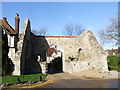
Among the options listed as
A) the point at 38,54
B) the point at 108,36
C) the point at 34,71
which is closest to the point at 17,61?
the point at 34,71

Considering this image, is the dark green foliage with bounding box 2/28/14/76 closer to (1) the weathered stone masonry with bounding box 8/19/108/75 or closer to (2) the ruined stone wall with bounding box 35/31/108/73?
(1) the weathered stone masonry with bounding box 8/19/108/75

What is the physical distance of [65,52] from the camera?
21562mm

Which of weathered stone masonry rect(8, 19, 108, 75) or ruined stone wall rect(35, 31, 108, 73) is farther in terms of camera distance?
ruined stone wall rect(35, 31, 108, 73)

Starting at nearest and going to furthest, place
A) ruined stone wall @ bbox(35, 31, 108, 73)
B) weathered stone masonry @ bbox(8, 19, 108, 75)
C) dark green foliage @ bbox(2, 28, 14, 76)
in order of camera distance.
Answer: dark green foliage @ bbox(2, 28, 14, 76) < weathered stone masonry @ bbox(8, 19, 108, 75) < ruined stone wall @ bbox(35, 31, 108, 73)

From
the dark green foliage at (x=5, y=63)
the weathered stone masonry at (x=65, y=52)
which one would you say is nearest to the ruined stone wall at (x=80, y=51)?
the weathered stone masonry at (x=65, y=52)

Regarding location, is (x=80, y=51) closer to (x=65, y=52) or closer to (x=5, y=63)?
(x=65, y=52)

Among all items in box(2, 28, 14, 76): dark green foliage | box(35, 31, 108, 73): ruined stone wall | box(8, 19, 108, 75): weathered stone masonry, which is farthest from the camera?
box(35, 31, 108, 73): ruined stone wall

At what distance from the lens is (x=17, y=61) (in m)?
14.8

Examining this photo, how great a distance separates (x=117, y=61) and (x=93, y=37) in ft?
33.1

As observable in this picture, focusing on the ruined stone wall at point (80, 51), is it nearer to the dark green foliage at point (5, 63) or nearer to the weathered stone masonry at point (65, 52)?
the weathered stone masonry at point (65, 52)

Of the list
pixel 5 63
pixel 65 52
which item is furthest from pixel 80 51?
pixel 5 63

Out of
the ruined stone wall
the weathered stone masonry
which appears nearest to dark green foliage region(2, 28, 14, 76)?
the weathered stone masonry

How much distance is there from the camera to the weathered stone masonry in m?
16.5

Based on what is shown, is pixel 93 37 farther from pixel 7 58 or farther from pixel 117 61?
pixel 7 58
